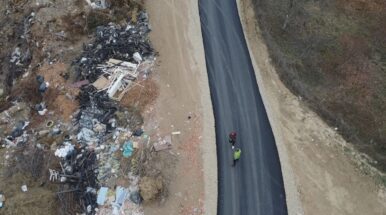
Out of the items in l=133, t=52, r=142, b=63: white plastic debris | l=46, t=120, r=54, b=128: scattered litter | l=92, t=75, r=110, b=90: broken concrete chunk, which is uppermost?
l=133, t=52, r=142, b=63: white plastic debris

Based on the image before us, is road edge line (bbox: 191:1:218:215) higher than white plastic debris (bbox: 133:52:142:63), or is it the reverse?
white plastic debris (bbox: 133:52:142:63)

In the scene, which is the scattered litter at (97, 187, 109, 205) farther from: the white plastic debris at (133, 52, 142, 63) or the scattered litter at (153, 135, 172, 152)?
the white plastic debris at (133, 52, 142, 63)

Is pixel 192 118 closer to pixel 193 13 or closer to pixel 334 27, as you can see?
pixel 193 13

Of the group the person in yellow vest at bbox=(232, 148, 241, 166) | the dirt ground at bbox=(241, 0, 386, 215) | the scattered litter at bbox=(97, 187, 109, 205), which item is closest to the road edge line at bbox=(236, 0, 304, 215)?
the dirt ground at bbox=(241, 0, 386, 215)

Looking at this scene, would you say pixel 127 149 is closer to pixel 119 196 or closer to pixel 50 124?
pixel 119 196

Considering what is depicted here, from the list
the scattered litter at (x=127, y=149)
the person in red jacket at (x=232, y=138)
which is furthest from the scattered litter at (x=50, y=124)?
the person in red jacket at (x=232, y=138)

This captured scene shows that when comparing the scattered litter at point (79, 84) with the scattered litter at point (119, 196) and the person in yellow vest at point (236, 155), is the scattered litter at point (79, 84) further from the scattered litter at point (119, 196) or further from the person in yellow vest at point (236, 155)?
the person in yellow vest at point (236, 155)
